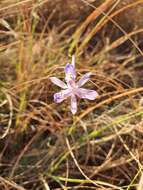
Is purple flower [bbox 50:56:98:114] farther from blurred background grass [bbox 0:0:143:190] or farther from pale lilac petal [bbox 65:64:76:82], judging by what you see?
blurred background grass [bbox 0:0:143:190]

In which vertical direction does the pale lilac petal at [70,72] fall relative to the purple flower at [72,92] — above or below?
above

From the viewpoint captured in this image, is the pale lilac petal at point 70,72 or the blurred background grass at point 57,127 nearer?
the pale lilac petal at point 70,72

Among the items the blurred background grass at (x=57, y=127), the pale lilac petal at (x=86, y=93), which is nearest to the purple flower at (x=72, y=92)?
the pale lilac petal at (x=86, y=93)

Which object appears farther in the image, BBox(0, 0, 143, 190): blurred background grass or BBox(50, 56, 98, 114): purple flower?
BBox(0, 0, 143, 190): blurred background grass

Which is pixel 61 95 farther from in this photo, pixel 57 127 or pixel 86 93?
pixel 57 127

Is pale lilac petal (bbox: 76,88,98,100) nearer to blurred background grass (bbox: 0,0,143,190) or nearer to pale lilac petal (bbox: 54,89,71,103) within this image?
pale lilac petal (bbox: 54,89,71,103)

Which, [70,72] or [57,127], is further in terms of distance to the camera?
[57,127]

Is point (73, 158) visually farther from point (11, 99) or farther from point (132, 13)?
point (132, 13)

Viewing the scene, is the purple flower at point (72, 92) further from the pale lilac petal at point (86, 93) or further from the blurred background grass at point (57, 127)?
the blurred background grass at point (57, 127)

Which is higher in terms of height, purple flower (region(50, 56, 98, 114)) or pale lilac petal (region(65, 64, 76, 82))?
pale lilac petal (region(65, 64, 76, 82))

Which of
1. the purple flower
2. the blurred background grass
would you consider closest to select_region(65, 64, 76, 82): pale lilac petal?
the purple flower

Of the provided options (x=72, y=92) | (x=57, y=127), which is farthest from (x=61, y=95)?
(x=57, y=127)

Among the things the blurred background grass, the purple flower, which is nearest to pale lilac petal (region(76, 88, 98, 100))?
the purple flower

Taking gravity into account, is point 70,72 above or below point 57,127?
above
